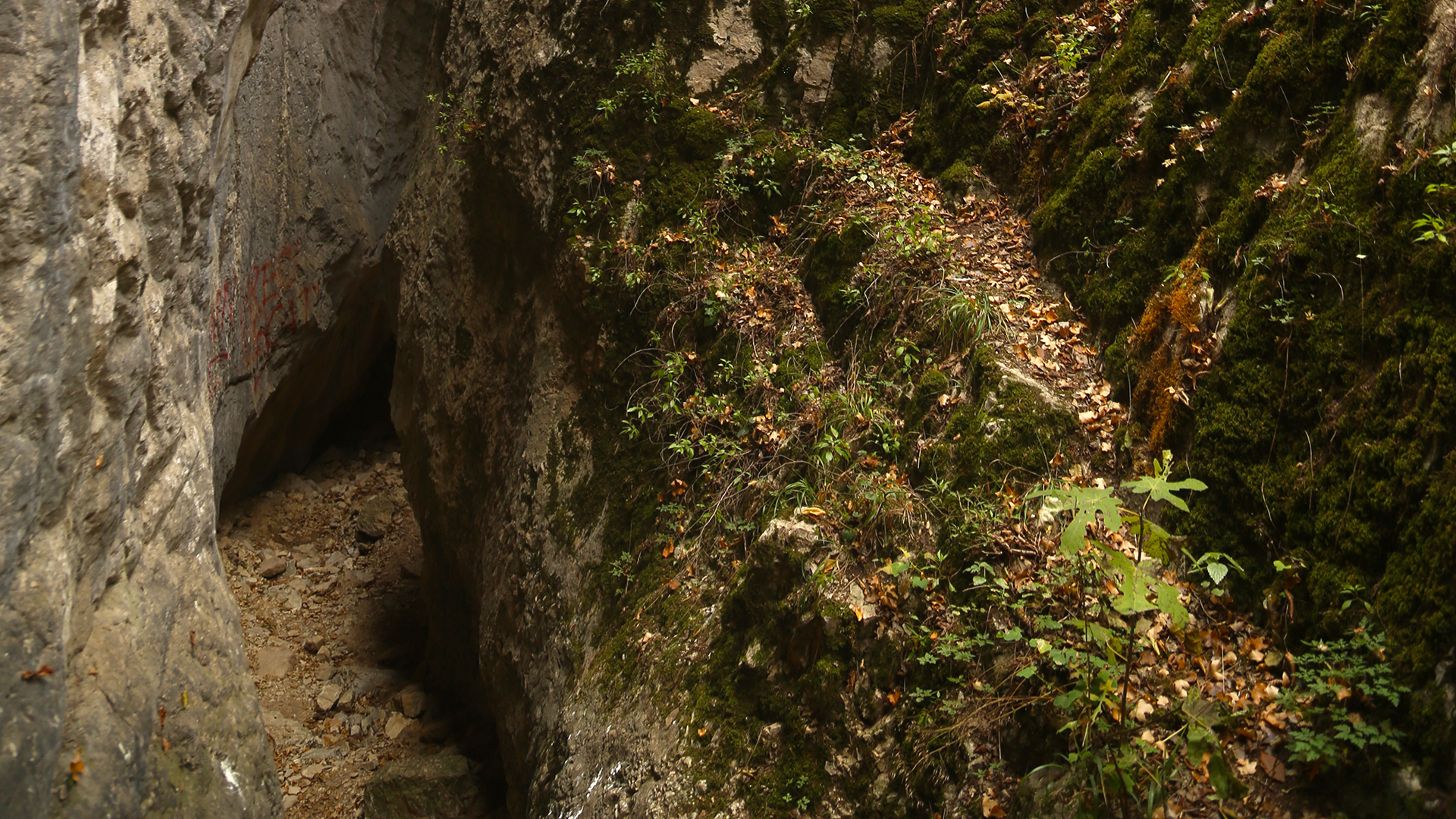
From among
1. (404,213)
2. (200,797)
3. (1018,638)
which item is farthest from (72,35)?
(404,213)

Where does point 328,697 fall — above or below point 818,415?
below

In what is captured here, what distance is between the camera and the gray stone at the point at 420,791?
21.0 feet

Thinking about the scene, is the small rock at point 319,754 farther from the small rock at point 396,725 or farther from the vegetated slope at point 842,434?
the vegetated slope at point 842,434

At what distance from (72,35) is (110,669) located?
2.06m

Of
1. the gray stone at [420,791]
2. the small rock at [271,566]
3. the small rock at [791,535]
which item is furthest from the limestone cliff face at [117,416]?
the small rock at [271,566]

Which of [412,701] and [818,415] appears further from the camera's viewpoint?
[412,701]

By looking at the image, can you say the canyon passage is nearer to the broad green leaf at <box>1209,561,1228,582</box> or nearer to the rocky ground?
the rocky ground

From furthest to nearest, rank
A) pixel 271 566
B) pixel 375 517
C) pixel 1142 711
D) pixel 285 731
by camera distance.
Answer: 1. pixel 375 517
2. pixel 271 566
3. pixel 285 731
4. pixel 1142 711

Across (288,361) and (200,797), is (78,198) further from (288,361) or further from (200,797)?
(288,361)

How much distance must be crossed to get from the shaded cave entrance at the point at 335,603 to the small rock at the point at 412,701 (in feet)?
0.05

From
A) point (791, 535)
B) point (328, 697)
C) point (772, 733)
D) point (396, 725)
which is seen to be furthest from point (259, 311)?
point (772, 733)

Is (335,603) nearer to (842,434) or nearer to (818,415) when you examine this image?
(818,415)

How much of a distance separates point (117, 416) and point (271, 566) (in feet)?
24.4

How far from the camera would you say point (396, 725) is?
774 centimetres
